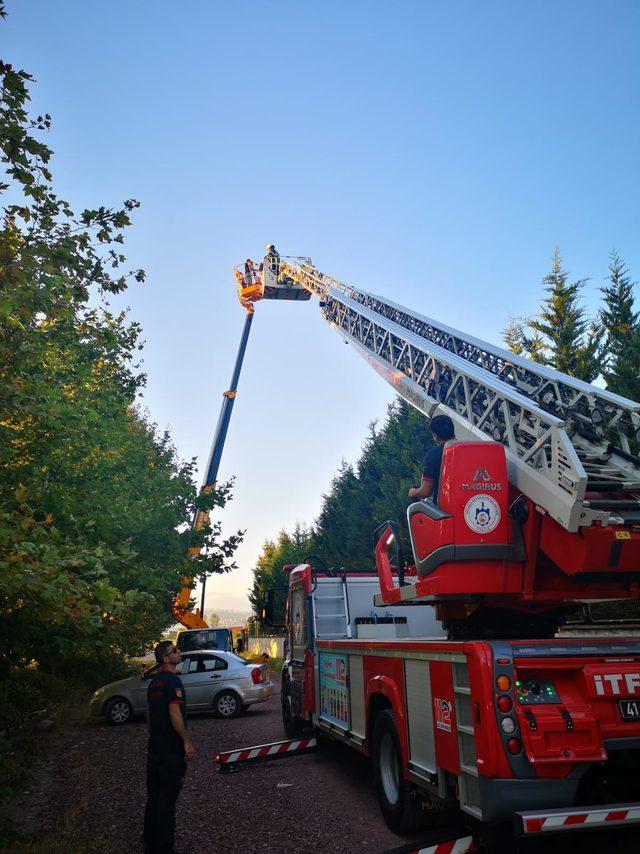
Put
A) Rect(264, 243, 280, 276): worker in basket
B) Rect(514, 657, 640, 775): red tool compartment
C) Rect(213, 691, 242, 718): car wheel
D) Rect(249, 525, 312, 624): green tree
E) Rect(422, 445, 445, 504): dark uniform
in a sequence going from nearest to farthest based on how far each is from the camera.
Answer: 1. Rect(514, 657, 640, 775): red tool compartment
2. Rect(422, 445, 445, 504): dark uniform
3. Rect(213, 691, 242, 718): car wheel
4. Rect(264, 243, 280, 276): worker in basket
5. Rect(249, 525, 312, 624): green tree

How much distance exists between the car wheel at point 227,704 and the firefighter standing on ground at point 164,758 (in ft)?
32.1

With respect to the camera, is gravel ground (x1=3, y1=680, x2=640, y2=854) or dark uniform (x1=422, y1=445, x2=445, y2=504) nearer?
dark uniform (x1=422, y1=445, x2=445, y2=504)

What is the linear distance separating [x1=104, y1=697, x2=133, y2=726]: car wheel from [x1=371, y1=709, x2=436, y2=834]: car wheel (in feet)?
32.9

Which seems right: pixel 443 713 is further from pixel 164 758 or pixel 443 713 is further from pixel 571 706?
pixel 164 758

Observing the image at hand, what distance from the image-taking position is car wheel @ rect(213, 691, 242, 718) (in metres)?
14.8

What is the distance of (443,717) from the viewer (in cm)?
462

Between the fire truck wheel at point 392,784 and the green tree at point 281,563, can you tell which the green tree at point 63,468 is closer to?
the fire truck wheel at point 392,784

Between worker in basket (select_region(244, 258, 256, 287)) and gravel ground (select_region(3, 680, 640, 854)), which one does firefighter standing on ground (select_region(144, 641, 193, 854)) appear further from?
worker in basket (select_region(244, 258, 256, 287))

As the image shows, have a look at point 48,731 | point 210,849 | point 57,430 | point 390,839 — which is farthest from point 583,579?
point 48,731

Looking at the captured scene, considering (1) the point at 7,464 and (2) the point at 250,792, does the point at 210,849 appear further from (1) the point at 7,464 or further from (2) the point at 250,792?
(1) the point at 7,464

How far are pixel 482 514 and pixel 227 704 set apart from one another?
1174 cm

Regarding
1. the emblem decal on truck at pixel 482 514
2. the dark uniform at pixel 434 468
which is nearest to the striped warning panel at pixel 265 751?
the dark uniform at pixel 434 468

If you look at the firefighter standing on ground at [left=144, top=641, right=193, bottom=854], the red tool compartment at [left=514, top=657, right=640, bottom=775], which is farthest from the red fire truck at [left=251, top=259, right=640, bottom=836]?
the firefighter standing on ground at [left=144, top=641, right=193, bottom=854]

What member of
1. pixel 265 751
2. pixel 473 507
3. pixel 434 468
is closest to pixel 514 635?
pixel 473 507
